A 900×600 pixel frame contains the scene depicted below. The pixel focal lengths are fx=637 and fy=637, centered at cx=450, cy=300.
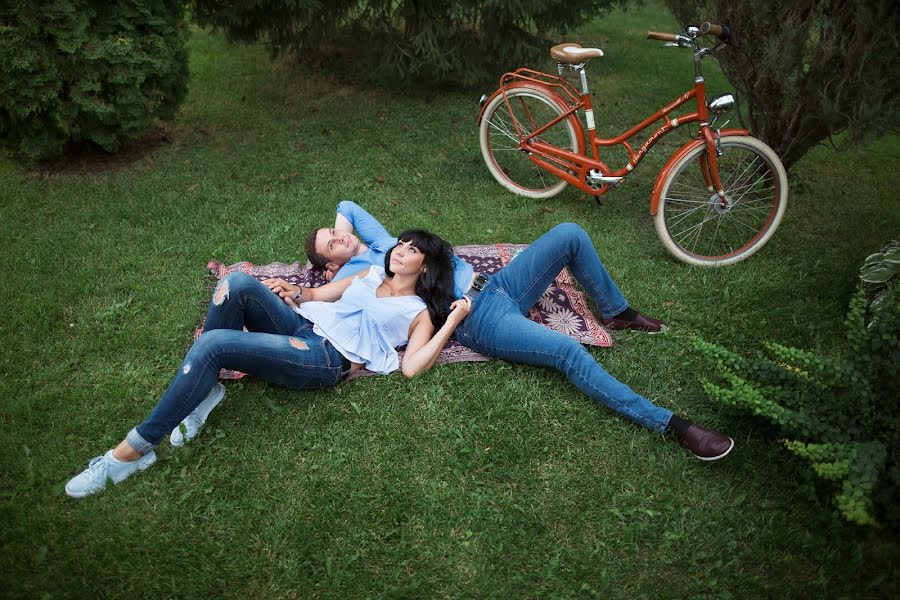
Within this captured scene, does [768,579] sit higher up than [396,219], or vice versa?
[396,219]

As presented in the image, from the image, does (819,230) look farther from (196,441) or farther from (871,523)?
(196,441)

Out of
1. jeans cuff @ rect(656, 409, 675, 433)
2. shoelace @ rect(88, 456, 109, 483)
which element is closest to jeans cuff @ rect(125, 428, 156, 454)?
shoelace @ rect(88, 456, 109, 483)

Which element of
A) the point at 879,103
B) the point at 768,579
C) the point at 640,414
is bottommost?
the point at 768,579

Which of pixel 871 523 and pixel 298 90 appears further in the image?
pixel 298 90

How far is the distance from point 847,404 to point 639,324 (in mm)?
1208

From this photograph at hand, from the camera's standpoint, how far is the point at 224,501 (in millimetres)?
2885

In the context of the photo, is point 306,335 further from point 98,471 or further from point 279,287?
point 98,471

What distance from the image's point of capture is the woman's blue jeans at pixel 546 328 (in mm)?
3180

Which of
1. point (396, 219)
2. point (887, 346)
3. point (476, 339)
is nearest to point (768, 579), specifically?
point (887, 346)

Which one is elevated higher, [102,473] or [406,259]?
[406,259]

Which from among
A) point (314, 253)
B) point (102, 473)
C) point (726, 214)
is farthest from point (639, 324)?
point (102, 473)

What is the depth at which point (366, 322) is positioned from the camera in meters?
3.30

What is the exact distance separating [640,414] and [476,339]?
933 mm

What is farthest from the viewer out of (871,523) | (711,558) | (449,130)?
(449,130)
